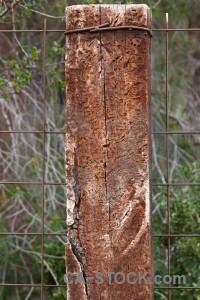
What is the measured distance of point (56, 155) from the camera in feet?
15.7

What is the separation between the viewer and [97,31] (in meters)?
1.88

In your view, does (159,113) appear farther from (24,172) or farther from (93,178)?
(93,178)

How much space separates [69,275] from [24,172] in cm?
300

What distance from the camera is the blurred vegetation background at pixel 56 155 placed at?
392 cm

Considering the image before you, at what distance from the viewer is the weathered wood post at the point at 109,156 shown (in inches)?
72.9

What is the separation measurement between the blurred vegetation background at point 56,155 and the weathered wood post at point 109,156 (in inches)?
68.2

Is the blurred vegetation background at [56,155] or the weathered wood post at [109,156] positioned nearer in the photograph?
the weathered wood post at [109,156]

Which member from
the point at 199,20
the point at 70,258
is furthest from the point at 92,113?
the point at 199,20

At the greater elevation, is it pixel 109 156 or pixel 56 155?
pixel 109 156

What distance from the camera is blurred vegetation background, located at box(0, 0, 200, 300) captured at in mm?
3920

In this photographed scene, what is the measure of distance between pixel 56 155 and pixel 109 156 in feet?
9.60

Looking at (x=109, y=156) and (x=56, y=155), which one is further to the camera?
(x=56, y=155)

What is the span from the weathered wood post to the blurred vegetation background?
5.69 ft

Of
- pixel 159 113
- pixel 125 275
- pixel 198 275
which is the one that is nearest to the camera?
pixel 125 275
